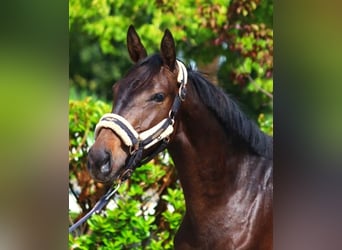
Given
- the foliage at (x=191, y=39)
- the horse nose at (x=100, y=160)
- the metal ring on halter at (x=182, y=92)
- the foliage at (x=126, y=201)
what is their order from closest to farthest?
1. the horse nose at (x=100, y=160)
2. the metal ring on halter at (x=182, y=92)
3. the foliage at (x=191, y=39)
4. the foliage at (x=126, y=201)

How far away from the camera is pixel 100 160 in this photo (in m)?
2.68

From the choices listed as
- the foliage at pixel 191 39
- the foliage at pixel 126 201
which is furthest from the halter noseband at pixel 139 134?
the foliage at pixel 126 201

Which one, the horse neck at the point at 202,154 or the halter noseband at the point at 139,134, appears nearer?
the halter noseband at the point at 139,134

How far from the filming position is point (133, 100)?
272 centimetres

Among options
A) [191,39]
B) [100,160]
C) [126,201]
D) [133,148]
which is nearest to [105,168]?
[100,160]

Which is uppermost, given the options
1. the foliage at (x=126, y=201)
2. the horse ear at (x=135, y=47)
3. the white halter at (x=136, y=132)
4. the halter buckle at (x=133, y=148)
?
the horse ear at (x=135, y=47)

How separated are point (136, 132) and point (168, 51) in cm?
43

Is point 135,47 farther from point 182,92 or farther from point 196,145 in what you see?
point 196,145

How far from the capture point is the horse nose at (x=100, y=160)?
8.77 feet

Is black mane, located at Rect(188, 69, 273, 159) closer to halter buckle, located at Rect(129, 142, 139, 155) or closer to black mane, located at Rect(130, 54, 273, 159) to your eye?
black mane, located at Rect(130, 54, 273, 159)

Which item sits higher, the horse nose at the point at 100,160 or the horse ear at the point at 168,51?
the horse ear at the point at 168,51

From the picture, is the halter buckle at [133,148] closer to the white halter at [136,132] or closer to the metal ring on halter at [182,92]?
the white halter at [136,132]

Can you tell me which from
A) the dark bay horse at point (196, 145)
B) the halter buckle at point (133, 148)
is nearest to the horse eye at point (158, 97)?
the dark bay horse at point (196, 145)

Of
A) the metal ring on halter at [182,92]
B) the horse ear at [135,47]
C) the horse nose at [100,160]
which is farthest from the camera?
the horse ear at [135,47]
